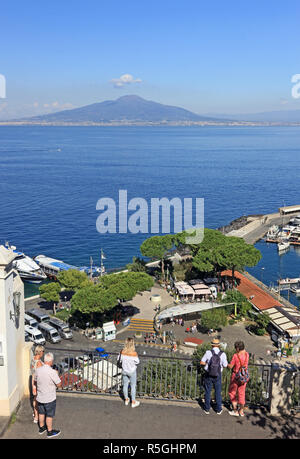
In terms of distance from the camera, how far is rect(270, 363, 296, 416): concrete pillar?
7438 millimetres

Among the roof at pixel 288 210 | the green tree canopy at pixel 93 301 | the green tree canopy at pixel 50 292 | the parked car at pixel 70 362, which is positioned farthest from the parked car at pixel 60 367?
the roof at pixel 288 210

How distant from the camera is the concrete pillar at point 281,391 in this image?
7.44 metres

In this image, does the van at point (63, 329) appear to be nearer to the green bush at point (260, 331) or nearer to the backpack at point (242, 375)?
the green bush at point (260, 331)

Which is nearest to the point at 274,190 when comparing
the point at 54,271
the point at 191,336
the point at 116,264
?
the point at 116,264

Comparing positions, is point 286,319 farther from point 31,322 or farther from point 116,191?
point 116,191

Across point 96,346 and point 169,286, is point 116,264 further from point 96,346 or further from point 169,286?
point 96,346

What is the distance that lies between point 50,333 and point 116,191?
61579 millimetres

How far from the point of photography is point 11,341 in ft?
23.4

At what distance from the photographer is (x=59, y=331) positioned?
2553 cm

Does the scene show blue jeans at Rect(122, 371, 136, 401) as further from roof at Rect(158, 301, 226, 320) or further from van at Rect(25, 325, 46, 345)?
roof at Rect(158, 301, 226, 320)

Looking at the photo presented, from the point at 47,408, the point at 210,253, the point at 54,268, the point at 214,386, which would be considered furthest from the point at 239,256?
the point at 47,408

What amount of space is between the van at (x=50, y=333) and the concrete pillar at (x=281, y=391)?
62.4 feet

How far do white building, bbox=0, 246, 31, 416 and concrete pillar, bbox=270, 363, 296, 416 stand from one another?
4.26m

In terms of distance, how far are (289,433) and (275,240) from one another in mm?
48966
